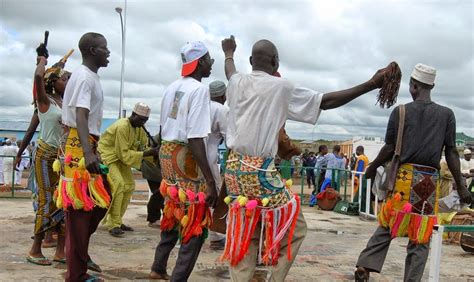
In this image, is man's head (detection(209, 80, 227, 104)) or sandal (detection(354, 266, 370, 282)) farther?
man's head (detection(209, 80, 227, 104))

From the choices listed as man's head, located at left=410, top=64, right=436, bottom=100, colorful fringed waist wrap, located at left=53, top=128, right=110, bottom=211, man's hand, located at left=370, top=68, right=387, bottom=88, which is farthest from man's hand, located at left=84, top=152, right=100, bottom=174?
man's head, located at left=410, top=64, right=436, bottom=100

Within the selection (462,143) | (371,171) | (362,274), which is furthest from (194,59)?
(462,143)

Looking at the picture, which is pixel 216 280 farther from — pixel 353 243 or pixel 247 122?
pixel 353 243

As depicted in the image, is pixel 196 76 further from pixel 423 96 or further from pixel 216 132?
pixel 423 96

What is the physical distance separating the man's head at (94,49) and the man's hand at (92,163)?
876 mm

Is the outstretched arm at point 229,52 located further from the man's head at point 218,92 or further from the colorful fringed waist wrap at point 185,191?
the man's head at point 218,92

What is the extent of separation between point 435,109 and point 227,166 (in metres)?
2.02

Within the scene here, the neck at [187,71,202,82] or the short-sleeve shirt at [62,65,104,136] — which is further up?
the neck at [187,71,202,82]

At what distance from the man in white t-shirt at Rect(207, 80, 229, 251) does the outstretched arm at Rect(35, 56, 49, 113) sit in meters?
1.65

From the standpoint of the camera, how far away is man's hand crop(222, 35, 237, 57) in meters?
4.22

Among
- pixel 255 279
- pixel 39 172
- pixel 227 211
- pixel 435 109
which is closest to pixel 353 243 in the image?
pixel 255 279

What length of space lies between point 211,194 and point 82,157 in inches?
43.1

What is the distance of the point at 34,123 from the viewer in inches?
222

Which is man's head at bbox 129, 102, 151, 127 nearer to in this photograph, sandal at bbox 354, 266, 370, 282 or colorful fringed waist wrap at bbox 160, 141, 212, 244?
colorful fringed waist wrap at bbox 160, 141, 212, 244
